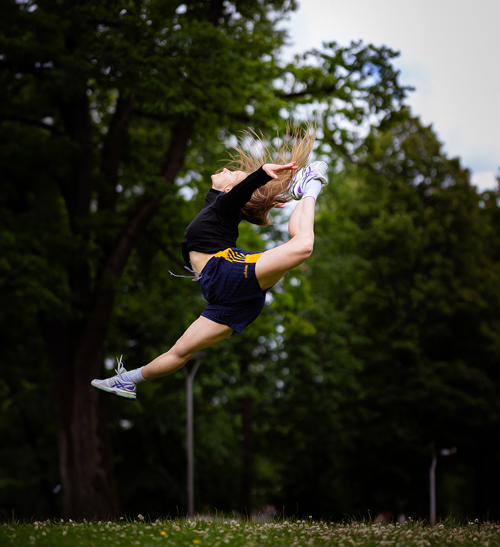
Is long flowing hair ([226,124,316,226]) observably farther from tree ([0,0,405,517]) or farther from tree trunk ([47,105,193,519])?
tree trunk ([47,105,193,519])

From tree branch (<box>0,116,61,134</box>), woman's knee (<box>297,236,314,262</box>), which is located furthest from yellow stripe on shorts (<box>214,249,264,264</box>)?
tree branch (<box>0,116,61,134</box>)

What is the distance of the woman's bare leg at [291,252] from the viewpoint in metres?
4.20

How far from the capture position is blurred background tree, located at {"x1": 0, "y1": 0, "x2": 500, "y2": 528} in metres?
10.0

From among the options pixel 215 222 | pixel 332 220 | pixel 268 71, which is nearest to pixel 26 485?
pixel 332 220

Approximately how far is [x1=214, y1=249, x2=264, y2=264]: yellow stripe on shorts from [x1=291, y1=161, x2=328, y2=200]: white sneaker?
2.38 feet

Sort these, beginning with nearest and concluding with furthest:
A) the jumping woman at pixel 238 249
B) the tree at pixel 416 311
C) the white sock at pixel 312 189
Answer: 1. the jumping woman at pixel 238 249
2. the white sock at pixel 312 189
3. the tree at pixel 416 311

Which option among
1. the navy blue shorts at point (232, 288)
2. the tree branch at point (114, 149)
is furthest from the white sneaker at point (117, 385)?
the tree branch at point (114, 149)

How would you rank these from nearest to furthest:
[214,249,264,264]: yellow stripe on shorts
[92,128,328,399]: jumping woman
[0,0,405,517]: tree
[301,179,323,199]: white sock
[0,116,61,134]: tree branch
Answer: [92,128,328,399]: jumping woman < [214,249,264,264]: yellow stripe on shorts < [301,179,323,199]: white sock < [0,0,405,517]: tree < [0,116,61,134]: tree branch

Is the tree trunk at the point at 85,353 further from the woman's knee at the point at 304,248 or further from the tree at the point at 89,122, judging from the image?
the woman's knee at the point at 304,248

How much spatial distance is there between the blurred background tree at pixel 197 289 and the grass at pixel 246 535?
3346 millimetres

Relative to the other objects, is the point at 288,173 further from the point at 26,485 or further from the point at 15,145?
the point at 26,485

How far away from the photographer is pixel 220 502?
24.0 metres

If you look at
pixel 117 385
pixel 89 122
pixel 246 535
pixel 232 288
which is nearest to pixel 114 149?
pixel 89 122

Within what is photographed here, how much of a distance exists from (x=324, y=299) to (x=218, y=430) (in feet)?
21.0
